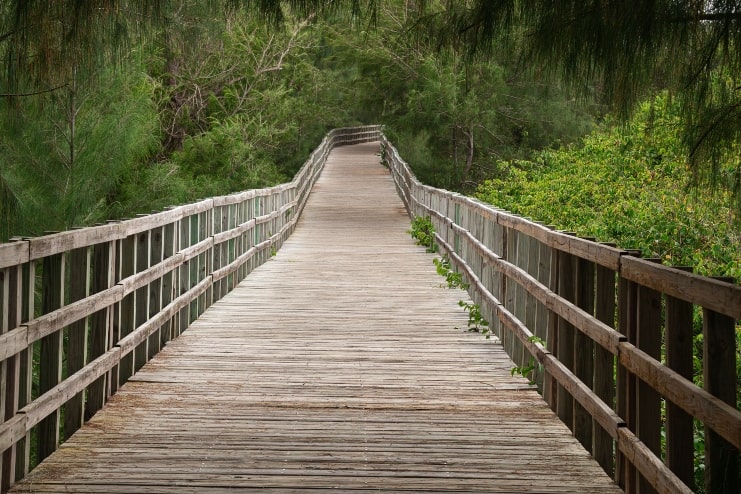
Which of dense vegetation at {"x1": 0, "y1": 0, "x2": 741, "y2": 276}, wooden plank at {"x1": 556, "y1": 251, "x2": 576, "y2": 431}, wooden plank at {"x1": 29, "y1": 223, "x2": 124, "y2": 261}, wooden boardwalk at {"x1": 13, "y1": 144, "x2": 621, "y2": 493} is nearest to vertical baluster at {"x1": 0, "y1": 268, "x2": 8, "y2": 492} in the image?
wooden boardwalk at {"x1": 13, "y1": 144, "x2": 621, "y2": 493}

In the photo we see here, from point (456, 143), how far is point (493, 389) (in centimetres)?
2336

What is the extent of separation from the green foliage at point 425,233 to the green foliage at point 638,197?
1534mm

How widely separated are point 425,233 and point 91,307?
13.6 metres

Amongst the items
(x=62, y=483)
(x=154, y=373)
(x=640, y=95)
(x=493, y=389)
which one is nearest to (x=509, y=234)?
(x=493, y=389)

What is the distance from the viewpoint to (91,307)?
5.53 metres

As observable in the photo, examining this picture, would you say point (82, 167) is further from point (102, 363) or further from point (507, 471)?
point (507, 471)

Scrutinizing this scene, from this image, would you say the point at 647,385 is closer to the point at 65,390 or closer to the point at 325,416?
the point at 325,416

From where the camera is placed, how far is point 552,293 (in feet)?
20.0

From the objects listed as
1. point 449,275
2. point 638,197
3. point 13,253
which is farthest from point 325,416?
point 638,197

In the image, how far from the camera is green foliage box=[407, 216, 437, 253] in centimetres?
1797

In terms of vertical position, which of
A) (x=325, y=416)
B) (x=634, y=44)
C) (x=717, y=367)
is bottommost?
(x=325, y=416)

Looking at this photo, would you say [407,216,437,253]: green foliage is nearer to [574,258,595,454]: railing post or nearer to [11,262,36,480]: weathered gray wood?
[574,258,595,454]: railing post

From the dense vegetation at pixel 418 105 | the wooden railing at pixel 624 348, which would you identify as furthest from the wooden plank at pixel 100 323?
the wooden railing at pixel 624 348

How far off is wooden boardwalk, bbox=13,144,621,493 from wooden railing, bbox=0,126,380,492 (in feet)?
0.53
